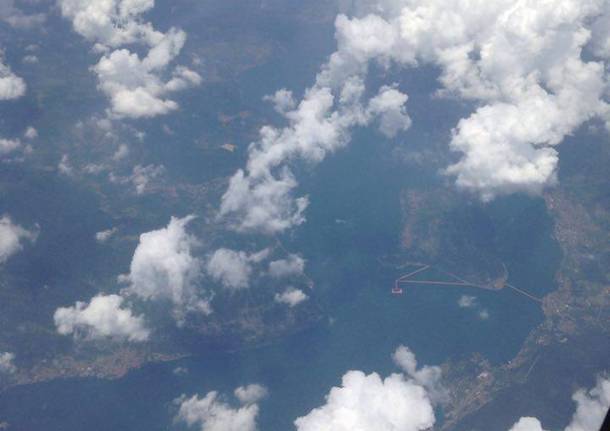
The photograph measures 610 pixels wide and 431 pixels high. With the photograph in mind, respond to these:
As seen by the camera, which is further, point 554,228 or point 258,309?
point 554,228

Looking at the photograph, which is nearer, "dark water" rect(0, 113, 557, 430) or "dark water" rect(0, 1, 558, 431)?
"dark water" rect(0, 113, 557, 430)

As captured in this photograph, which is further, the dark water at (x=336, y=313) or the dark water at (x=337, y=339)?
the dark water at (x=336, y=313)

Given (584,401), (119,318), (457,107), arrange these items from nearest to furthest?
(584,401) → (119,318) → (457,107)

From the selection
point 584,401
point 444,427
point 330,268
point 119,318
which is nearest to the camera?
point 444,427

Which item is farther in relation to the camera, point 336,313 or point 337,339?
point 336,313

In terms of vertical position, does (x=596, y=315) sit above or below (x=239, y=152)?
below

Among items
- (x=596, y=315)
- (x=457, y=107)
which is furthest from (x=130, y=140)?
(x=596, y=315)

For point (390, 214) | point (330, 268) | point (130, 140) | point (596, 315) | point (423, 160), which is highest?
point (130, 140)

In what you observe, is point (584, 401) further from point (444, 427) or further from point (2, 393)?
point (2, 393)

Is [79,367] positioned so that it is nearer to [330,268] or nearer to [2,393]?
[2,393]

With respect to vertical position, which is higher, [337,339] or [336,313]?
[336,313]
